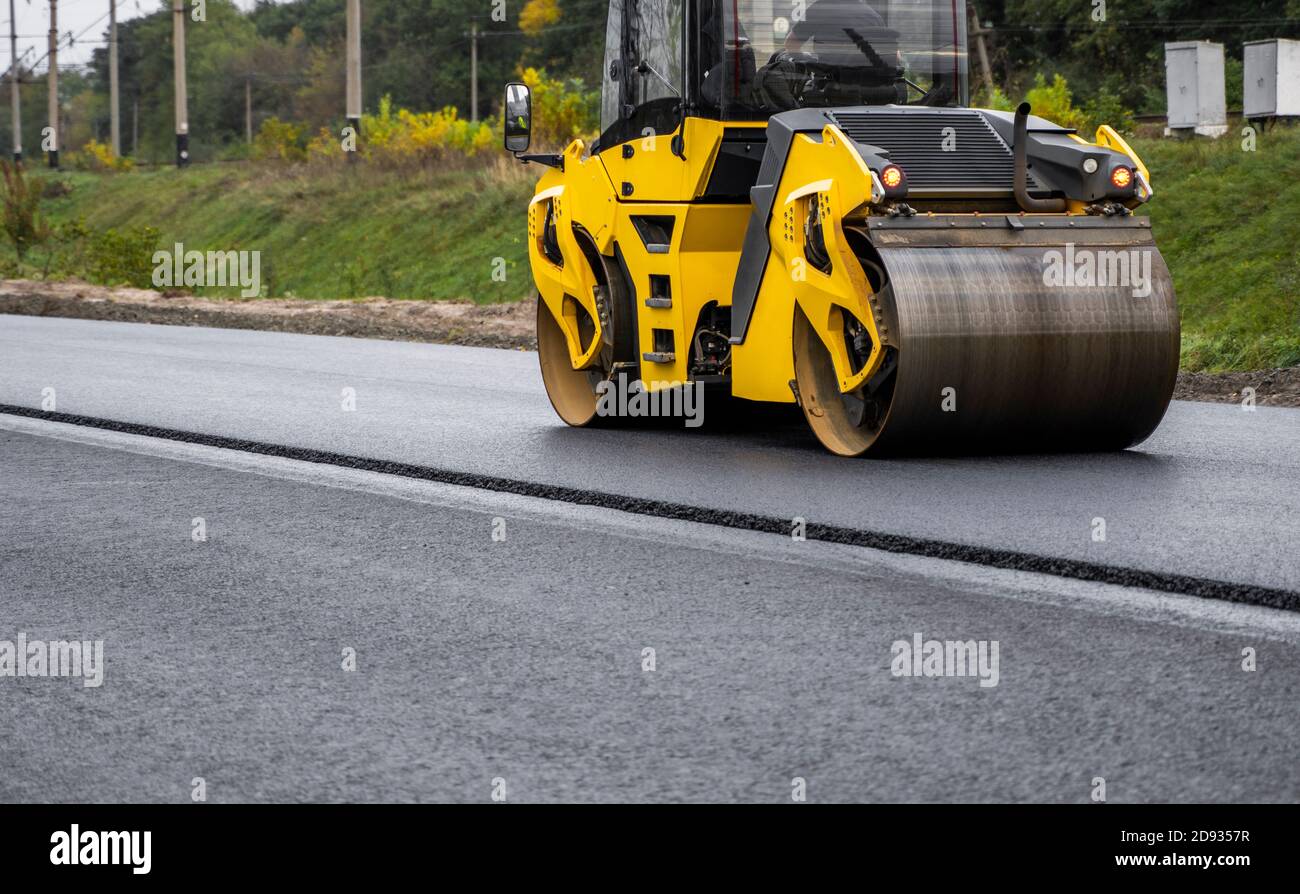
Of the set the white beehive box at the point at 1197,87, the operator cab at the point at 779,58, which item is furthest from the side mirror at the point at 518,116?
the white beehive box at the point at 1197,87

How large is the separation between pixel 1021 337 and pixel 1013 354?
0.08 metres

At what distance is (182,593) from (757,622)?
73.7 inches

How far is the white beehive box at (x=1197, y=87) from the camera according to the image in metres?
21.7

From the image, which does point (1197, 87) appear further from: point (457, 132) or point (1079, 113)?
point (457, 132)

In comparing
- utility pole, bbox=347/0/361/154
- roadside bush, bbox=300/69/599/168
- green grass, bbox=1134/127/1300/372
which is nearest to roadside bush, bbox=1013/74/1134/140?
green grass, bbox=1134/127/1300/372

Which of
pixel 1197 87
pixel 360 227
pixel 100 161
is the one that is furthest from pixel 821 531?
pixel 100 161

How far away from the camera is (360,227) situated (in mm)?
36031

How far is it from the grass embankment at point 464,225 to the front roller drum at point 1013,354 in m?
5.67

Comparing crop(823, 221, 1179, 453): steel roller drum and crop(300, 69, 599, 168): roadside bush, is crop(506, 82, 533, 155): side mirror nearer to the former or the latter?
crop(823, 221, 1179, 453): steel roller drum

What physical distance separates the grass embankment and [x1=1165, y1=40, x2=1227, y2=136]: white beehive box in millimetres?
504

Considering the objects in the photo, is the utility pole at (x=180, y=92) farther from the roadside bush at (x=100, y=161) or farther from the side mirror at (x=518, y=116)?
the side mirror at (x=518, y=116)

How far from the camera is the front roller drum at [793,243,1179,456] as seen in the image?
301 inches

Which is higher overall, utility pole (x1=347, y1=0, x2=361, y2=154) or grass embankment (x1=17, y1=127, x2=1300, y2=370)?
utility pole (x1=347, y1=0, x2=361, y2=154)

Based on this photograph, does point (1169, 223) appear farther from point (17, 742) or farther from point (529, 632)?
point (17, 742)
